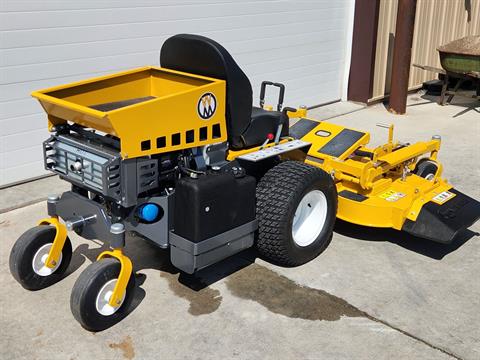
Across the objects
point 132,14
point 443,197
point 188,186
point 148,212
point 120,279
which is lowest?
point 120,279

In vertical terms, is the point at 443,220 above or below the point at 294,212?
below

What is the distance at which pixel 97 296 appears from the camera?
330 centimetres

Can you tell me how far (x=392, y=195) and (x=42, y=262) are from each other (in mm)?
2533

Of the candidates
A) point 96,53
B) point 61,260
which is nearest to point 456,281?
point 61,260

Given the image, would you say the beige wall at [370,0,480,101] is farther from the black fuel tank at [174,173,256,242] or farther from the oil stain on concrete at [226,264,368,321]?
the black fuel tank at [174,173,256,242]

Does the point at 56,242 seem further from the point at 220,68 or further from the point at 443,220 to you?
the point at 443,220

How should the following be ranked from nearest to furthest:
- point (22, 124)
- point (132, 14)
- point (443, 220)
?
point (443, 220) < point (22, 124) < point (132, 14)

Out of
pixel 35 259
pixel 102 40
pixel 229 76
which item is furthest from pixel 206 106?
pixel 102 40

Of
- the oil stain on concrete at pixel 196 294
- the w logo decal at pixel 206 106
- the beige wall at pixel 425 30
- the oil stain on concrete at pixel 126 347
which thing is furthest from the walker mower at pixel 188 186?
the beige wall at pixel 425 30

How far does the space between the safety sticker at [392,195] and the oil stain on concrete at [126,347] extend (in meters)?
2.15

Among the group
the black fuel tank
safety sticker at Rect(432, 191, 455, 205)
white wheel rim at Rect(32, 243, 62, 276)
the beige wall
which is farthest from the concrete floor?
the beige wall

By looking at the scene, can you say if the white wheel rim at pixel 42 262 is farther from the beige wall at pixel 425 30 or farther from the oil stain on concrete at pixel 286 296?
the beige wall at pixel 425 30

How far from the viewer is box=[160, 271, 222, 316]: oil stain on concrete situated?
11.9ft

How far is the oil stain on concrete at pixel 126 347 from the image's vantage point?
3.20m
